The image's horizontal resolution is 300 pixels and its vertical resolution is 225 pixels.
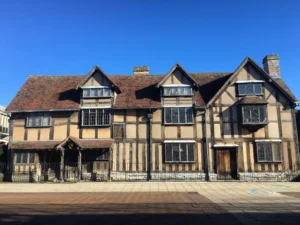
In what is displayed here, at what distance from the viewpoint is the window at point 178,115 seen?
20.3 m

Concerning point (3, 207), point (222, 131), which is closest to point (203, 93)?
point (222, 131)

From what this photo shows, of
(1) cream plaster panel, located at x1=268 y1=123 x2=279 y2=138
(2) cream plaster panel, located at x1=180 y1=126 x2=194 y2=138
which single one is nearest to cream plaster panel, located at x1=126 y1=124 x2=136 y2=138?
(2) cream plaster panel, located at x1=180 y1=126 x2=194 y2=138

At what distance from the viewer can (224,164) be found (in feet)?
64.8

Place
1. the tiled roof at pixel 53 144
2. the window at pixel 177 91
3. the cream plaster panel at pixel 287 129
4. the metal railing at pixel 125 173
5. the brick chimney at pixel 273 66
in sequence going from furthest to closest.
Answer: the brick chimney at pixel 273 66 < the window at pixel 177 91 < the cream plaster panel at pixel 287 129 < the tiled roof at pixel 53 144 < the metal railing at pixel 125 173

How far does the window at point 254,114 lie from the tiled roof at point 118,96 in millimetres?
2762

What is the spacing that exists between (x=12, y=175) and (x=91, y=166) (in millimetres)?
5972

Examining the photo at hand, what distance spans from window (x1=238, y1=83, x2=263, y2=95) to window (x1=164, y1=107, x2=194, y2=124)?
419 centimetres

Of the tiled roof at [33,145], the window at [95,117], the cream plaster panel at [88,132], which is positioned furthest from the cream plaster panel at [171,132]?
the tiled roof at [33,145]

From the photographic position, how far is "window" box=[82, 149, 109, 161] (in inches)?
789

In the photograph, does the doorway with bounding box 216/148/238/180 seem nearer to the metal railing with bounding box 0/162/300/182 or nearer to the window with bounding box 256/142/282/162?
the metal railing with bounding box 0/162/300/182

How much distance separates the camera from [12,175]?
1992 centimetres

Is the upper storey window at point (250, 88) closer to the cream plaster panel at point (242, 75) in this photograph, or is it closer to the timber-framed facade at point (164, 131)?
the timber-framed facade at point (164, 131)

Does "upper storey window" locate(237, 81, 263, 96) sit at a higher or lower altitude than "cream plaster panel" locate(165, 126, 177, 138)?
higher
